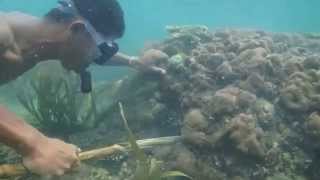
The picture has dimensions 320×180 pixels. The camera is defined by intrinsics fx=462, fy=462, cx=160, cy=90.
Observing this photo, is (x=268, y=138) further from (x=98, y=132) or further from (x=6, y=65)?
(x=6, y=65)

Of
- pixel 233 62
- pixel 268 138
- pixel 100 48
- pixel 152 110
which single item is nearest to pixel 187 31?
pixel 233 62

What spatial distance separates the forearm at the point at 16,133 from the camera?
10.9 feet

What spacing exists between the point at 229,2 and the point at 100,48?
3671 inches

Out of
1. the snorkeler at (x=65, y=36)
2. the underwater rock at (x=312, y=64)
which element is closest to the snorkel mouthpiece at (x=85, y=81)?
the snorkeler at (x=65, y=36)

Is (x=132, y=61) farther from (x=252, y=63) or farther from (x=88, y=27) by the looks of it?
(x=88, y=27)

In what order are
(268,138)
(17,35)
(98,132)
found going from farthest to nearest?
(98,132), (268,138), (17,35)

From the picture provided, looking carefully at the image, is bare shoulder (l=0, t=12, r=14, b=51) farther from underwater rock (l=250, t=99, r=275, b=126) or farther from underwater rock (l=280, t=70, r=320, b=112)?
underwater rock (l=280, t=70, r=320, b=112)

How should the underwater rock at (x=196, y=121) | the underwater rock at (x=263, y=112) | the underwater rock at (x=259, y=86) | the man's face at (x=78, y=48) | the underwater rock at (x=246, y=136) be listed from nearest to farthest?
the man's face at (x=78, y=48), the underwater rock at (x=246, y=136), the underwater rock at (x=196, y=121), the underwater rock at (x=263, y=112), the underwater rock at (x=259, y=86)

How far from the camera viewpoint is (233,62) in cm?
821

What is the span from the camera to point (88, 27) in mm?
4938

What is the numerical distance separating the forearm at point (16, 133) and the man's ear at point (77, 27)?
163 cm

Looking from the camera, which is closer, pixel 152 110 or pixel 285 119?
pixel 285 119

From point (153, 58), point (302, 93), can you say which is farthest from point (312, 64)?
point (153, 58)

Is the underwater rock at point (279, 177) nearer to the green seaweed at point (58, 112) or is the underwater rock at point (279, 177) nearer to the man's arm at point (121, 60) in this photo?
the green seaweed at point (58, 112)
